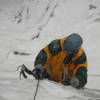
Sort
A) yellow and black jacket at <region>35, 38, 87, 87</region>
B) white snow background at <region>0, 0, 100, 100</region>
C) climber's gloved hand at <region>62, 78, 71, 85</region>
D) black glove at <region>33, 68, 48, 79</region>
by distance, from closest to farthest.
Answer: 1. white snow background at <region>0, 0, 100, 100</region>
2. black glove at <region>33, 68, 48, 79</region>
3. yellow and black jacket at <region>35, 38, 87, 87</region>
4. climber's gloved hand at <region>62, 78, 71, 85</region>

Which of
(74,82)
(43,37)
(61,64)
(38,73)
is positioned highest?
(43,37)

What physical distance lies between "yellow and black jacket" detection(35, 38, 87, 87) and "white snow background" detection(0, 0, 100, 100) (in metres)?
0.40

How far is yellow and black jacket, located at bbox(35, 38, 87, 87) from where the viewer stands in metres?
6.26

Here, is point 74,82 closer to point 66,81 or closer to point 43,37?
point 66,81

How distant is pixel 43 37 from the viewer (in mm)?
16766

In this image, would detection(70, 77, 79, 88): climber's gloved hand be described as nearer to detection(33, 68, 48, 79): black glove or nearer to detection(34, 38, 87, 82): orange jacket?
detection(34, 38, 87, 82): orange jacket

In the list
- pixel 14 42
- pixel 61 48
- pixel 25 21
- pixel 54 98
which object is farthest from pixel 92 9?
pixel 54 98

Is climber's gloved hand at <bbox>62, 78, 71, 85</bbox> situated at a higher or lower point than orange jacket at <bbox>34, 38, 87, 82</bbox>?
lower

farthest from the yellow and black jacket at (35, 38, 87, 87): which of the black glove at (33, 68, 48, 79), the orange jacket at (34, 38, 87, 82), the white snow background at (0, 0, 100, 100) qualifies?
the white snow background at (0, 0, 100, 100)

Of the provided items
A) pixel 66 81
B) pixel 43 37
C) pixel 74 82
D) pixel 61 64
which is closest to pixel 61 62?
pixel 61 64

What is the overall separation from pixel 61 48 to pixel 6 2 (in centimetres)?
2337

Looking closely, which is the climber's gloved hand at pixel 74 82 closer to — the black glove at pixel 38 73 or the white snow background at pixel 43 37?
the white snow background at pixel 43 37

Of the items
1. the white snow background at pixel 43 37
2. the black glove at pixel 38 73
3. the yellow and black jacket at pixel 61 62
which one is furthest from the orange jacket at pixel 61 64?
the white snow background at pixel 43 37

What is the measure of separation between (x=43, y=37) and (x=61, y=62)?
33.9 ft
